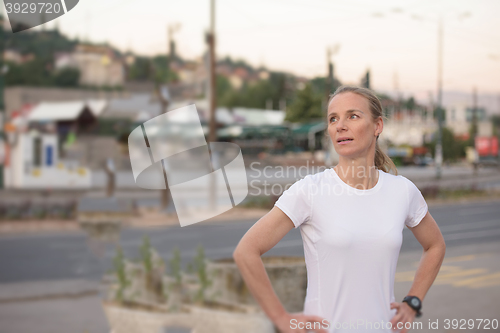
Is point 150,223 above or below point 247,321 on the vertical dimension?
below

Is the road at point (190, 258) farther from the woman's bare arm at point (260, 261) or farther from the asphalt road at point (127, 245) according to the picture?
the woman's bare arm at point (260, 261)

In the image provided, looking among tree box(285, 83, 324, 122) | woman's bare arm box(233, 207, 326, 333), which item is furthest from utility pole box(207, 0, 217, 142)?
tree box(285, 83, 324, 122)

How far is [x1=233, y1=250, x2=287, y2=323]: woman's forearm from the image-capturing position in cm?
146

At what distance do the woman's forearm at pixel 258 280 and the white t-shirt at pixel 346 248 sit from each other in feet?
0.46

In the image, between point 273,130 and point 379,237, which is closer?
point 379,237

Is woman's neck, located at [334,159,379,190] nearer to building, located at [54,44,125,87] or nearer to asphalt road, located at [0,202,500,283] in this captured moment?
asphalt road, located at [0,202,500,283]

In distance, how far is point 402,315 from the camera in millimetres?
1646

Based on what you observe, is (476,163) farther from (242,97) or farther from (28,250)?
(242,97)

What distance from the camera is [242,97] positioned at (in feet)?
257

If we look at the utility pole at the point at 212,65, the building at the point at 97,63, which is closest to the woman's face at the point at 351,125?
the utility pole at the point at 212,65

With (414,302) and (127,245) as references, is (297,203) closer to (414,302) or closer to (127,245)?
(414,302)

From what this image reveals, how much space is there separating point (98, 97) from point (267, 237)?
26.6 m

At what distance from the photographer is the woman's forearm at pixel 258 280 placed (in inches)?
57.7

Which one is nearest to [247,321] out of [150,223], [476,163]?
[150,223]
